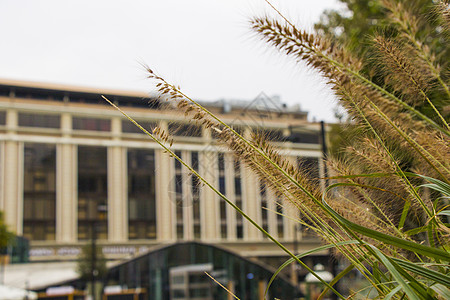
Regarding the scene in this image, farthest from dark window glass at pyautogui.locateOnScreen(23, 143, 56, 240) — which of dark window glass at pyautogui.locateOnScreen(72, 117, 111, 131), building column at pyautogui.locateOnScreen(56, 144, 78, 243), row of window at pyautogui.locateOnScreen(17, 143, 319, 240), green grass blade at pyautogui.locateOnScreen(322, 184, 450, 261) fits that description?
green grass blade at pyautogui.locateOnScreen(322, 184, 450, 261)

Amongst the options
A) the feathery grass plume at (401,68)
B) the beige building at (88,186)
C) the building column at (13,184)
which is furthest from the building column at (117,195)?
the feathery grass plume at (401,68)

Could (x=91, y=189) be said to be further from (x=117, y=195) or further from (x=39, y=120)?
(x=39, y=120)

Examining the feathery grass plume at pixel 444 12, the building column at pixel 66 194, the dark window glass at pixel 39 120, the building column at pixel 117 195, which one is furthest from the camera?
the building column at pixel 117 195

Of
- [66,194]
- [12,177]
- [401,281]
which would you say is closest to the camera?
[401,281]

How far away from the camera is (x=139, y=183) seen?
1863 inches

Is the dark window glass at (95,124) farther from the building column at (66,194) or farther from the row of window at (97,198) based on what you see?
the building column at (66,194)

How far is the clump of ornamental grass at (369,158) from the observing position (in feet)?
3.21

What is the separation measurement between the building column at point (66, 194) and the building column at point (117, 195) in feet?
8.87

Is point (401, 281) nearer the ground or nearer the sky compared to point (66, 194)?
nearer the ground

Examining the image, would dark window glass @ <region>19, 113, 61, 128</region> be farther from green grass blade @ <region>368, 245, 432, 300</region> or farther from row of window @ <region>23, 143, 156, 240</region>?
green grass blade @ <region>368, 245, 432, 300</region>

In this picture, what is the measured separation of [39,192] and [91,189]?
13.1 feet

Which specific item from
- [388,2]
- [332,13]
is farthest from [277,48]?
[332,13]

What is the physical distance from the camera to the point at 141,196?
1855 inches

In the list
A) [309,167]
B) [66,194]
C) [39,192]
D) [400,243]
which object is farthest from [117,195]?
[400,243]
